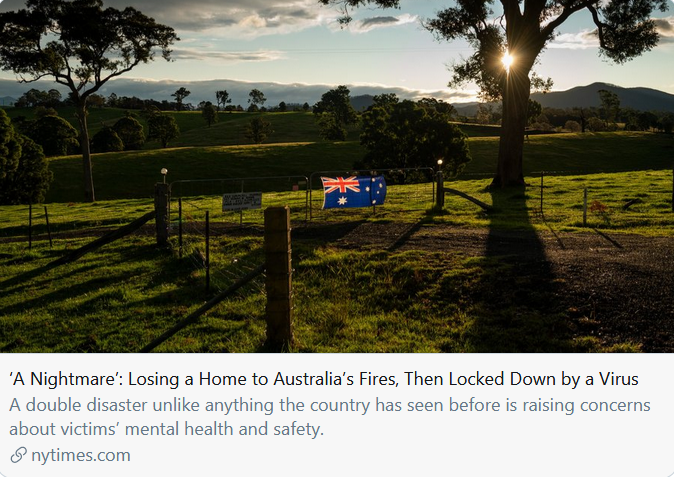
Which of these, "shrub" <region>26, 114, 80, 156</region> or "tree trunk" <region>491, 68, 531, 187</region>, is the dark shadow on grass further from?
"shrub" <region>26, 114, 80, 156</region>

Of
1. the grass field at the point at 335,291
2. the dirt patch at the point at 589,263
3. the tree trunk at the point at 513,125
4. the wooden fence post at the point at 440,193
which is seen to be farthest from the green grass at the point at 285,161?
the dirt patch at the point at 589,263

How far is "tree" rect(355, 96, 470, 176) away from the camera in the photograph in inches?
2259

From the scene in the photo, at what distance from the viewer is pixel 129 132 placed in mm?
102188

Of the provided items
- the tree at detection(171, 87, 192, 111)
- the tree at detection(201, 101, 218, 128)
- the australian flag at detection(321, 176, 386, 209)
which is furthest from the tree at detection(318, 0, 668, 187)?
the tree at detection(171, 87, 192, 111)

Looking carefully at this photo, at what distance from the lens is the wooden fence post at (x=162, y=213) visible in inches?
717

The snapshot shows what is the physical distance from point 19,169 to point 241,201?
146 ft

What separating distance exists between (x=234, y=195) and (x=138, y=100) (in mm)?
175840

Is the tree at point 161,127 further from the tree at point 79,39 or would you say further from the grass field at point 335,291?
the grass field at point 335,291

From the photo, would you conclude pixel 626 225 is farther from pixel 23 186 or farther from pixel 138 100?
pixel 138 100

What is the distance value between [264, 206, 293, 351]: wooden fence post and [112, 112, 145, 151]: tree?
10107 centimetres

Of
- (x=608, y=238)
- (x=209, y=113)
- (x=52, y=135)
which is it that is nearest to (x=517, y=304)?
(x=608, y=238)

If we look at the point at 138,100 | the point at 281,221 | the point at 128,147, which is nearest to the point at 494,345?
the point at 281,221

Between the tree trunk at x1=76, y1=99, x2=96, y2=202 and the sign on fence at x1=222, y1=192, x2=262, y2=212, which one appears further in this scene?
the tree trunk at x1=76, y1=99, x2=96, y2=202
